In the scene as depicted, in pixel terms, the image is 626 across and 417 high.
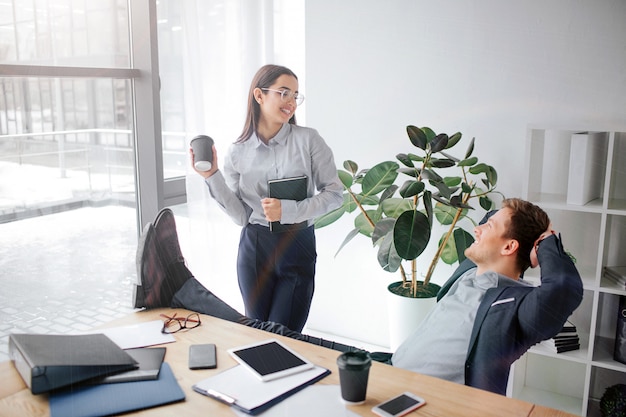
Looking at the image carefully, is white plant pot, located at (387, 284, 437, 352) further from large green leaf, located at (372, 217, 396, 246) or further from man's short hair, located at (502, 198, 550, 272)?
man's short hair, located at (502, 198, 550, 272)

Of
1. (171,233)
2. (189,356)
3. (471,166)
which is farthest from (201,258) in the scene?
(189,356)

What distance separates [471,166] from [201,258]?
4.74ft

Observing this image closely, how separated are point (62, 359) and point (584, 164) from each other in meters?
2.04

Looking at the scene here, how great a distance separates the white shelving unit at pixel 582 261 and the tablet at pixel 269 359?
141 centimetres

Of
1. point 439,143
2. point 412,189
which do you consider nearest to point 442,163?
point 439,143

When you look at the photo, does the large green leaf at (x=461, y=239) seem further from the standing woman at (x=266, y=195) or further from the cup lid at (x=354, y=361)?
the cup lid at (x=354, y=361)

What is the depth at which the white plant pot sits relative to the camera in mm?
2854

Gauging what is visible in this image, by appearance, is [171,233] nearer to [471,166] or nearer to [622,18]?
[471,166]

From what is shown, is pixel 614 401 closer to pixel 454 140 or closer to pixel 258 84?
pixel 454 140

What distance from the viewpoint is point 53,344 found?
56.8 inches

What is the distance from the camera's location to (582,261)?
2660 millimetres

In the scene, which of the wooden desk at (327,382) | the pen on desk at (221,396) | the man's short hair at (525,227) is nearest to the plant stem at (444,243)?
the man's short hair at (525,227)

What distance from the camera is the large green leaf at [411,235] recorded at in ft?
8.21

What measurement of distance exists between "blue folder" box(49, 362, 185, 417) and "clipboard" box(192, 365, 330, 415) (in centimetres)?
7
